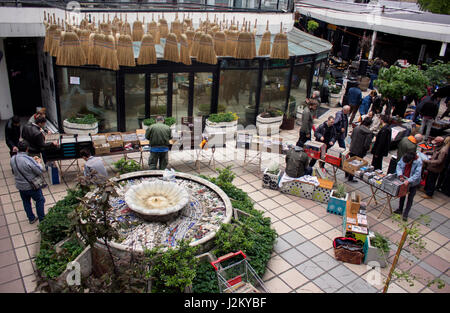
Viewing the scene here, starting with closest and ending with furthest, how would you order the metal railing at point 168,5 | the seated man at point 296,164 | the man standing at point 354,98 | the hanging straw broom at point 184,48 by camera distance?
1. the seated man at point 296,164
2. the hanging straw broom at point 184,48
3. the metal railing at point 168,5
4. the man standing at point 354,98

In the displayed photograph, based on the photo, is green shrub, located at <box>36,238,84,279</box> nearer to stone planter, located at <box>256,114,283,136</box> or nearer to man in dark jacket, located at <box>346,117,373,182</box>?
man in dark jacket, located at <box>346,117,373,182</box>

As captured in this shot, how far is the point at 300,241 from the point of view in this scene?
7504 millimetres

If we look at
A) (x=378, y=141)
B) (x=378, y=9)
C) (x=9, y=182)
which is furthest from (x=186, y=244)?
(x=378, y=9)

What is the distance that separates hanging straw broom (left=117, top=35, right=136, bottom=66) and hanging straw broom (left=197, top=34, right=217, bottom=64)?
67.3 inches

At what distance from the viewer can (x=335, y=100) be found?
1719cm

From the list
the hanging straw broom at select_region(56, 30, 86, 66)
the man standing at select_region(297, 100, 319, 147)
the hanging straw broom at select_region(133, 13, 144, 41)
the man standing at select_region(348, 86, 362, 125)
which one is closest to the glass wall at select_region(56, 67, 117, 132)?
the hanging straw broom at select_region(133, 13, 144, 41)

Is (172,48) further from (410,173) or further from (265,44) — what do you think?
(410,173)

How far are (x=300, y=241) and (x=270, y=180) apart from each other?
2.13m

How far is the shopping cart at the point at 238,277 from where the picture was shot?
18.7 feet

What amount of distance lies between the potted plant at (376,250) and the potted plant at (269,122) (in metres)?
6.55

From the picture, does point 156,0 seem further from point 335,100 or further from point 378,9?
point 378,9

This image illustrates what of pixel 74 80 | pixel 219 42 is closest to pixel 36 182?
pixel 74 80

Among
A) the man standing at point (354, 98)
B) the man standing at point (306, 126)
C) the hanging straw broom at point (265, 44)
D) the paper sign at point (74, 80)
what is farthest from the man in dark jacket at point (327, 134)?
the paper sign at point (74, 80)

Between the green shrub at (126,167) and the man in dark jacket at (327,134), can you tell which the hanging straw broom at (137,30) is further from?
the man in dark jacket at (327,134)
